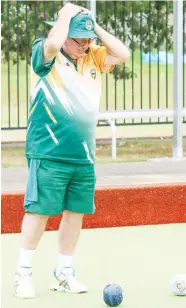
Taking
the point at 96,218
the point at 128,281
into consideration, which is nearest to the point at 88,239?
the point at 96,218

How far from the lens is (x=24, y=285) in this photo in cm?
605

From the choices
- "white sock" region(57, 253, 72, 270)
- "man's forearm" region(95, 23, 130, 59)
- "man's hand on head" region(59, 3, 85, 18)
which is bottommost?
"white sock" region(57, 253, 72, 270)

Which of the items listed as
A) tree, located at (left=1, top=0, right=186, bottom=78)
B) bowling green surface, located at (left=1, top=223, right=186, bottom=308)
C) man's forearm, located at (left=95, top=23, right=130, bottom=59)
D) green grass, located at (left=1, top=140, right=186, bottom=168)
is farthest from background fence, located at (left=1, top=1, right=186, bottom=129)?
man's forearm, located at (left=95, top=23, right=130, bottom=59)

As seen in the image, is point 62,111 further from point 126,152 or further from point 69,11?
point 126,152

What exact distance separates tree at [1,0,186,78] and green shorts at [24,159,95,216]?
641cm

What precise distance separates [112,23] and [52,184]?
6895 mm

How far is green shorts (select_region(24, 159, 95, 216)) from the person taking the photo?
597cm

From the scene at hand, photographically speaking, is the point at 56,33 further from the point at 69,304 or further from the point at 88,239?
the point at 88,239

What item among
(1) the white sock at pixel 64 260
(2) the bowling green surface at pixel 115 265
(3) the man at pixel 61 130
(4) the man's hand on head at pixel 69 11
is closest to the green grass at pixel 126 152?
(2) the bowling green surface at pixel 115 265

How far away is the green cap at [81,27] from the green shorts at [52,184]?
631 mm

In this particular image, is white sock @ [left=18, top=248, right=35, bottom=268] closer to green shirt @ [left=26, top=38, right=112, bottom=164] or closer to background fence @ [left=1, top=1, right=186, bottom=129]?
green shirt @ [left=26, top=38, right=112, bottom=164]

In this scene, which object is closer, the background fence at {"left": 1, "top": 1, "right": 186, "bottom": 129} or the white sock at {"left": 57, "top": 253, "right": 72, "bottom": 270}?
the white sock at {"left": 57, "top": 253, "right": 72, "bottom": 270}

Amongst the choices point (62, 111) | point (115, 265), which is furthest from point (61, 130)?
point (115, 265)

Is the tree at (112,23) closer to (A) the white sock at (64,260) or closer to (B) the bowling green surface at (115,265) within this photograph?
(B) the bowling green surface at (115,265)
